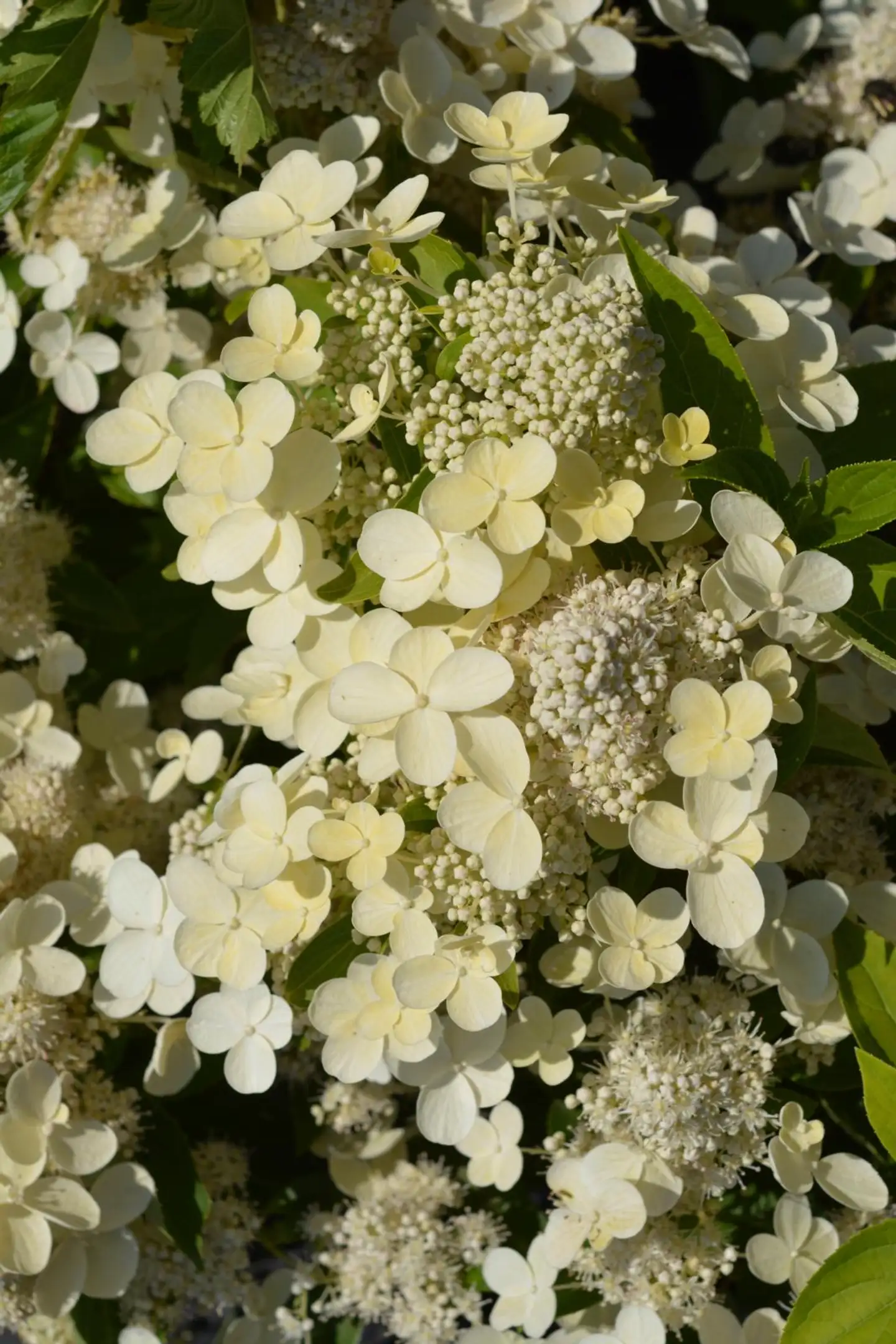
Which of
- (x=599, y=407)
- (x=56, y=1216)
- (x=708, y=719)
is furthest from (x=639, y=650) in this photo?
(x=56, y=1216)

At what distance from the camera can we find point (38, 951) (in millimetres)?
1145

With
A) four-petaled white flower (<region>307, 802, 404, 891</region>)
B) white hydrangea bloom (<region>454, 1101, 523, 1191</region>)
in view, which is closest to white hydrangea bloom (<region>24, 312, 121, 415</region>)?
four-petaled white flower (<region>307, 802, 404, 891</region>)

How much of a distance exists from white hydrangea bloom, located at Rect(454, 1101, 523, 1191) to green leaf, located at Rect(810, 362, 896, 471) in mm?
680

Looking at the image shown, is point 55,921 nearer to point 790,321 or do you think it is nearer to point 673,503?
point 673,503

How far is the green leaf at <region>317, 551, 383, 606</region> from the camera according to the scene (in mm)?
935

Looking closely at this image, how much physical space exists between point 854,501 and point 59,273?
856 millimetres

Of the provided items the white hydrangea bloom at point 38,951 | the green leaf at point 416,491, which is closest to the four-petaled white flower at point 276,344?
the green leaf at point 416,491

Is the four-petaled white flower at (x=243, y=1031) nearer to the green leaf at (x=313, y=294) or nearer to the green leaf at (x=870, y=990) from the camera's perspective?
the green leaf at (x=870, y=990)

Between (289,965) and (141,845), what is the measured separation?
1.23 ft

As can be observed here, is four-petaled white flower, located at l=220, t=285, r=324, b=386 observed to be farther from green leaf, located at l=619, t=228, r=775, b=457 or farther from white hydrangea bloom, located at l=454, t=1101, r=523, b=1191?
white hydrangea bloom, located at l=454, t=1101, r=523, b=1191

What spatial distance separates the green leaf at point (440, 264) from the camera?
3.23 feet

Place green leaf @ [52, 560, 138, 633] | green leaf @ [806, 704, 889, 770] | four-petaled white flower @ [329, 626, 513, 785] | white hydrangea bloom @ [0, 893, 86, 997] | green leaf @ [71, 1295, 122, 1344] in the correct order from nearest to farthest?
four-petaled white flower @ [329, 626, 513, 785], green leaf @ [806, 704, 889, 770], white hydrangea bloom @ [0, 893, 86, 997], green leaf @ [71, 1295, 122, 1344], green leaf @ [52, 560, 138, 633]

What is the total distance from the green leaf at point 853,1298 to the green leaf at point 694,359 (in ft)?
2.07

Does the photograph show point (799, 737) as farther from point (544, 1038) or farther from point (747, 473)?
point (544, 1038)
